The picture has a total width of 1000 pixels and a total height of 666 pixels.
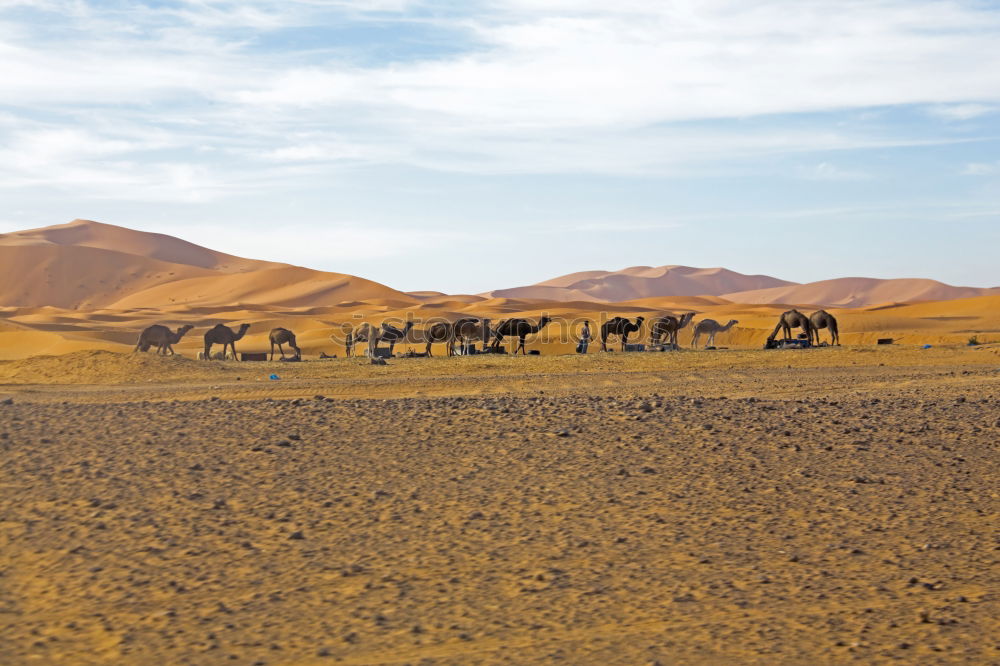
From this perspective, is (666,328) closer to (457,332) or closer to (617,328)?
(617,328)

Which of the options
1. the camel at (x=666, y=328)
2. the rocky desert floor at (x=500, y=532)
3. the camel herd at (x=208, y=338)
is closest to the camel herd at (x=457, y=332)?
the camel herd at (x=208, y=338)

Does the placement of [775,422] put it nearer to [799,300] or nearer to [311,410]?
[311,410]

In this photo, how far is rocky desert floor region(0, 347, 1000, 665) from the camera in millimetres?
5305

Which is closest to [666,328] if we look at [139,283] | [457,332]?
[457,332]

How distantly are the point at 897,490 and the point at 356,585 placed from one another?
4.72 metres

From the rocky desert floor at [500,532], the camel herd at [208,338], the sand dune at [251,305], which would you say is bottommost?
the rocky desert floor at [500,532]

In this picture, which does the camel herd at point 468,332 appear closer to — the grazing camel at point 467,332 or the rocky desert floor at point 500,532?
the grazing camel at point 467,332

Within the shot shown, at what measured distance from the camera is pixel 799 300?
647ft

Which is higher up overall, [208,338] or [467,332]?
[467,332]

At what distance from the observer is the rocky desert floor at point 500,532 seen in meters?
5.30

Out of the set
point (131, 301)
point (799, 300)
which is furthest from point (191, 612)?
point (799, 300)

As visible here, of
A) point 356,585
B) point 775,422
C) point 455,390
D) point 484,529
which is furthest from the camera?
point 455,390

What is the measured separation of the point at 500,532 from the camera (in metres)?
7.28

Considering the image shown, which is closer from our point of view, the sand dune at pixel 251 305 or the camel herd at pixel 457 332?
the camel herd at pixel 457 332
